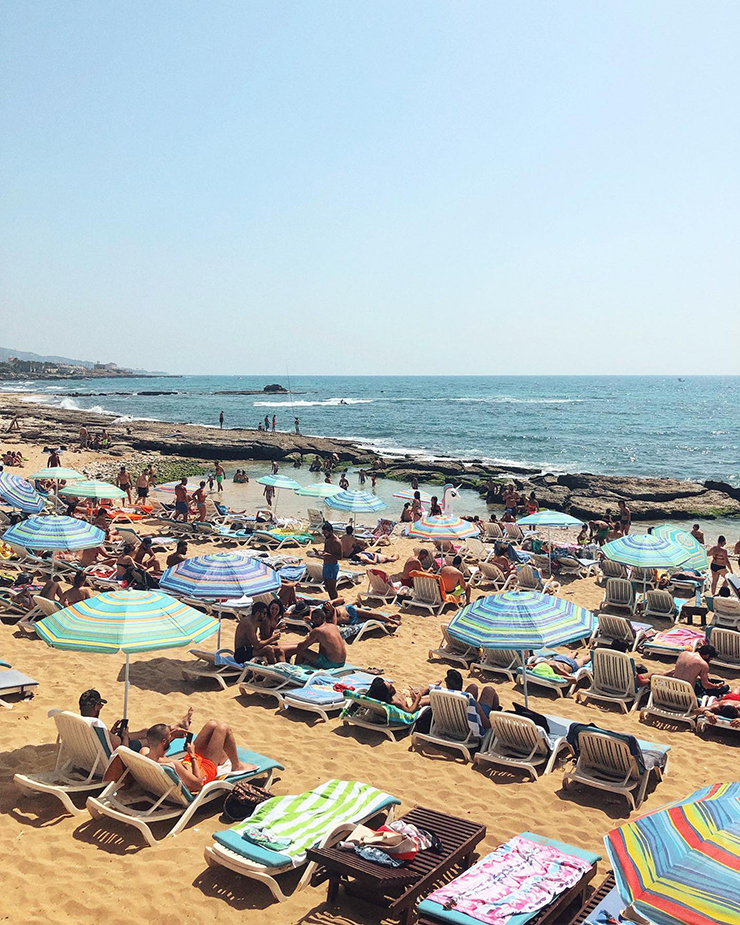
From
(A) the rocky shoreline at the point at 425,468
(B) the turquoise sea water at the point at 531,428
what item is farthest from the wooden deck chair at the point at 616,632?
(B) the turquoise sea water at the point at 531,428

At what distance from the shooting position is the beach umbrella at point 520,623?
7984 mm

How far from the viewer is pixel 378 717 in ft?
26.6

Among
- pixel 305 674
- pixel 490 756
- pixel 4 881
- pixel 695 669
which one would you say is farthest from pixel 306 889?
pixel 695 669

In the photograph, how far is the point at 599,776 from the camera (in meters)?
6.91

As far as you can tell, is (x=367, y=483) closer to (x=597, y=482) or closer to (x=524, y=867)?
(x=597, y=482)

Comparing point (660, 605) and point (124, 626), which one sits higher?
point (124, 626)

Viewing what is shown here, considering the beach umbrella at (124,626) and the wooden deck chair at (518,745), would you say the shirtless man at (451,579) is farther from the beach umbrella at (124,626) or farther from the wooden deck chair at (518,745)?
the beach umbrella at (124,626)

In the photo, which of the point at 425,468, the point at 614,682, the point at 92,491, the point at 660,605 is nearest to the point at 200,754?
the point at 614,682

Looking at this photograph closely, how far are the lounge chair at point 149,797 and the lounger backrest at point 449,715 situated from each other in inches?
93.6

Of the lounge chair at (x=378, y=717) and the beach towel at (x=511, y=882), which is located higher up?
the beach towel at (x=511, y=882)

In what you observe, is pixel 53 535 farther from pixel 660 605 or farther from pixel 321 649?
pixel 660 605

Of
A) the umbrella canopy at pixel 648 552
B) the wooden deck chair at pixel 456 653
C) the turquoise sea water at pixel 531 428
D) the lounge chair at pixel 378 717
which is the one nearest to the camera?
the lounge chair at pixel 378 717

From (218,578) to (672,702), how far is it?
563cm

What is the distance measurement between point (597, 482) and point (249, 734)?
91.7 feet
